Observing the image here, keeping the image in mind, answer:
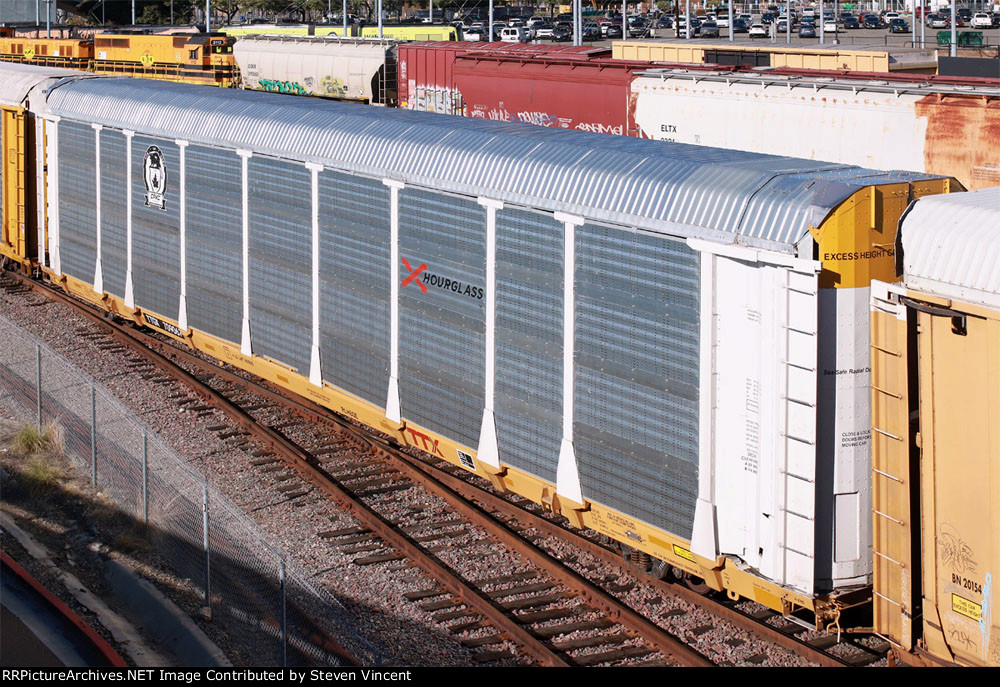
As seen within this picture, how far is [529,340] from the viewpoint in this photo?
35.2 feet

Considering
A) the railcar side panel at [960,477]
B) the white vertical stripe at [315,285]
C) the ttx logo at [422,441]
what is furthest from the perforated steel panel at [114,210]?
the railcar side panel at [960,477]

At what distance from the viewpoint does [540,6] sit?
122500 millimetres

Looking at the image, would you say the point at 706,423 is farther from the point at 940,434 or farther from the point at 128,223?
the point at 128,223

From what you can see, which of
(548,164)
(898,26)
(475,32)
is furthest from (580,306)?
(898,26)

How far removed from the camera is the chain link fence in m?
10.0

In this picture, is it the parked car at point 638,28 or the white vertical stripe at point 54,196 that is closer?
the white vertical stripe at point 54,196

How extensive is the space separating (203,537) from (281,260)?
3.62 metres

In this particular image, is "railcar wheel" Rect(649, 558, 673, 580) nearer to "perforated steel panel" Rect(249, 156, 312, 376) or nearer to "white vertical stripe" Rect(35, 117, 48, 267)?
"perforated steel panel" Rect(249, 156, 312, 376)

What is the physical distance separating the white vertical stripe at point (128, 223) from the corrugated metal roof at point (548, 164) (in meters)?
0.76

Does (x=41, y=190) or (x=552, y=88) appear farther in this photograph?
(x=552, y=88)

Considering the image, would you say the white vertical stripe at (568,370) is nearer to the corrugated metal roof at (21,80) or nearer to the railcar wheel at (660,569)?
the railcar wheel at (660,569)

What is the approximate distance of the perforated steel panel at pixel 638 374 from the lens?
921 cm

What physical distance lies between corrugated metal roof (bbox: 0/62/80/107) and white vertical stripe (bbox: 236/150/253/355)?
276 inches

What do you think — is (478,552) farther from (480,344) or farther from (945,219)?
(945,219)
